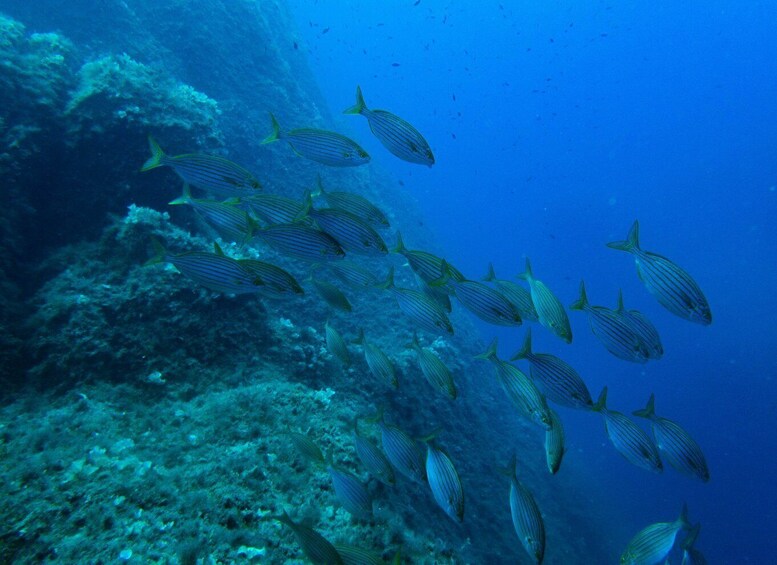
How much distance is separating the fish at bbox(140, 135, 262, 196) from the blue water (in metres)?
16.4

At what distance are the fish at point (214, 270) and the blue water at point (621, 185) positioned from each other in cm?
1749

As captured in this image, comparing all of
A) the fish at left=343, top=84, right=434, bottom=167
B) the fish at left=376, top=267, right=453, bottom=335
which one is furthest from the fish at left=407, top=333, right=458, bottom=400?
the fish at left=343, top=84, right=434, bottom=167

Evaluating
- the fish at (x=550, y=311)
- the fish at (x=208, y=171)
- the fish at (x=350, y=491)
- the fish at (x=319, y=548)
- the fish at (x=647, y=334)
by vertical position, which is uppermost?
the fish at (x=647, y=334)

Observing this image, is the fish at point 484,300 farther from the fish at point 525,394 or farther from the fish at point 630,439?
the fish at point 630,439

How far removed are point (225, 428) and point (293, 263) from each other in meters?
5.29

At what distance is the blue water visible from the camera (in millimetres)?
30297

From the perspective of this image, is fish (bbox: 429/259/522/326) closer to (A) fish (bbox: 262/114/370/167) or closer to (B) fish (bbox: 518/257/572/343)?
(B) fish (bbox: 518/257/572/343)

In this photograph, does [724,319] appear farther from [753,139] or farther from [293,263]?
[753,139]

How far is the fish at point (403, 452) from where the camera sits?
2947 millimetres

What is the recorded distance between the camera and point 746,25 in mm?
111062

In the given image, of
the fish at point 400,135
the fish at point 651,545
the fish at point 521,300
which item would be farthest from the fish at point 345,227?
the fish at point 651,545

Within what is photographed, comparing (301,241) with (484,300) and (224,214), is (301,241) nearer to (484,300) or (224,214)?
(224,214)

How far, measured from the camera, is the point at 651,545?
3330 millimetres

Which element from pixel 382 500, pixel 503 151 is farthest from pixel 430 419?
pixel 503 151
